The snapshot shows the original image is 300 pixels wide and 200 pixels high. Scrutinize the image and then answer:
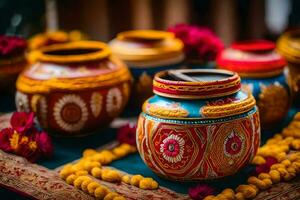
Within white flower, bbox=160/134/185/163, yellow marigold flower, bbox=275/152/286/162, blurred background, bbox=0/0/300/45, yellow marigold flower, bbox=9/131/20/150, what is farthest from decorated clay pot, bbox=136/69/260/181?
blurred background, bbox=0/0/300/45

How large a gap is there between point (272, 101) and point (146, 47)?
40 centimetres

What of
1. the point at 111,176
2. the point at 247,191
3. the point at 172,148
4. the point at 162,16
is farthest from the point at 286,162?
the point at 162,16

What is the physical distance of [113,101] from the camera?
1417 mm

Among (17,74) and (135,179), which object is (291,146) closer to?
(135,179)

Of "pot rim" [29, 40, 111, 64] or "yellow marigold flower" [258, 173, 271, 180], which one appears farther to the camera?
"pot rim" [29, 40, 111, 64]

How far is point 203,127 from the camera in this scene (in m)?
1.06

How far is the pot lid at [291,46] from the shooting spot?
5.03 feet

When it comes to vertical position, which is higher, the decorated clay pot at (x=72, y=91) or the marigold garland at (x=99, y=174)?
the decorated clay pot at (x=72, y=91)

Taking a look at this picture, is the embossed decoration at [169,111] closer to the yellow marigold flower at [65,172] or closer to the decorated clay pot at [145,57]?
the yellow marigold flower at [65,172]

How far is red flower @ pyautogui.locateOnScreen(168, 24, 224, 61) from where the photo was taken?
1701 millimetres

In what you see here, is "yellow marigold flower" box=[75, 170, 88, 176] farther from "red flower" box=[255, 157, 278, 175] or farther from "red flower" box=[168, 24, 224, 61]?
"red flower" box=[168, 24, 224, 61]

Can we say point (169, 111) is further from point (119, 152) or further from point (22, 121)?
point (22, 121)

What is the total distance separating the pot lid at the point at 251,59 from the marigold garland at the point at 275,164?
16 cm

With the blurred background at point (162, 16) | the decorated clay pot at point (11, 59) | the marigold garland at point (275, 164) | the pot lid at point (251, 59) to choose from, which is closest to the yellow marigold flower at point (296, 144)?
the marigold garland at point (275, 164)
